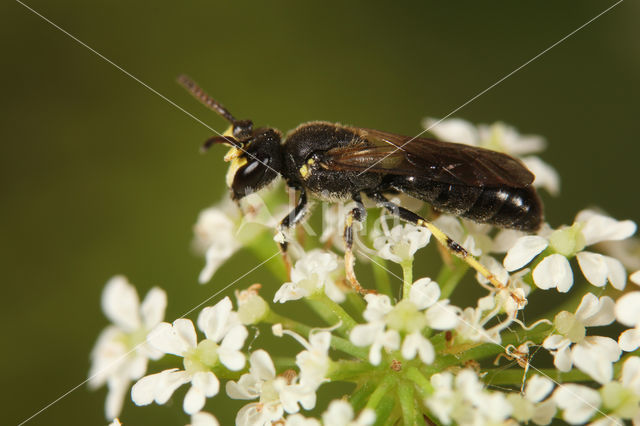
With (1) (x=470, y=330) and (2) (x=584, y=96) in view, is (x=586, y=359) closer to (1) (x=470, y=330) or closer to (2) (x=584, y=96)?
(1) (x=470, y=330)

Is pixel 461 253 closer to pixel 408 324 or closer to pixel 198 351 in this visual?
pixel 408 324

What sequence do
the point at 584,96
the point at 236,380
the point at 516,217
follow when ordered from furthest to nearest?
the point at 584,96 < the point at 516,217 < the point at 236,380

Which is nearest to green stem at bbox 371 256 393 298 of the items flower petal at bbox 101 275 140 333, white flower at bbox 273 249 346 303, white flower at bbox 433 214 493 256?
white flower at bbox 273 249 346 303

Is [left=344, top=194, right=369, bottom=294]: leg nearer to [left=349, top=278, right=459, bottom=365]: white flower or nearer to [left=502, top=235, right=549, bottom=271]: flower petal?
[left=349, top=278, right=459, bottom=365]: white flower

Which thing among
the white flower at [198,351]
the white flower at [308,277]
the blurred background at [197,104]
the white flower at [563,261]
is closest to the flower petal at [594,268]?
the white flower at [563,261]

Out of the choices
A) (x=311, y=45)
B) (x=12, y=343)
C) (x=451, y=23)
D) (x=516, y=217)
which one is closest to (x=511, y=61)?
(x=451, y=23)

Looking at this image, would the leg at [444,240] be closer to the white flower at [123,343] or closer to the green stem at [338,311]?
the green stem at [338,311]

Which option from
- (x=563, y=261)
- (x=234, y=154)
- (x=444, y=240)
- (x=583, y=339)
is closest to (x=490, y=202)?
(x=444, y=240)
